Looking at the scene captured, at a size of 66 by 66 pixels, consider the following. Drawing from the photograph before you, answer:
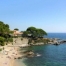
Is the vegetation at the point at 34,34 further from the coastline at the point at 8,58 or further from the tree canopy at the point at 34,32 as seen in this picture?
the coastline at the point at 8,58

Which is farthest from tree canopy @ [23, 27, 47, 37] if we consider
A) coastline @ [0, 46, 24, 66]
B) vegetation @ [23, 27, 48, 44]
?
coastline @ [0, 46, 24, 66]

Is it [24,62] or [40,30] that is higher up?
[40,30]

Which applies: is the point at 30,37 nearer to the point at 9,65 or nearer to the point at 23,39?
the point at 23,39

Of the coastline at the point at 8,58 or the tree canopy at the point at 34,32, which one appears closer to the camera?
the coastline at the point at 8,58

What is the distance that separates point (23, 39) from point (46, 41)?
15.3 meters

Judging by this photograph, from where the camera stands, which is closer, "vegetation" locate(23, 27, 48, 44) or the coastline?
the coastline

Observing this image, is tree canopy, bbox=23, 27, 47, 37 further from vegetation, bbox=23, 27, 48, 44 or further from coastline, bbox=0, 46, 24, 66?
coastline, bbox=0, 46, 24, 66

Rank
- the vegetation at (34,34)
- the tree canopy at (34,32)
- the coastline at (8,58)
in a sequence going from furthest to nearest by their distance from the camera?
the tree canopy at (34,32) < the vegetation at (34,34) < the coastline at (8,58)


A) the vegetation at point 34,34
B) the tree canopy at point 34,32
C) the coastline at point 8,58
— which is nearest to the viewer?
the coastline at point 8,58

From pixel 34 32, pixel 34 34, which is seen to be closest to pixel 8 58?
pixel 34 34

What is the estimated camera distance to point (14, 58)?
5175 cm

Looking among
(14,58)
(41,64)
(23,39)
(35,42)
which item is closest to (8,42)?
(23,39)

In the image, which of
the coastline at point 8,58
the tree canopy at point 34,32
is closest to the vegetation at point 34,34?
the tree canopy at point 34,32

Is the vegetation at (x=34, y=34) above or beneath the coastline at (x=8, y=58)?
above
